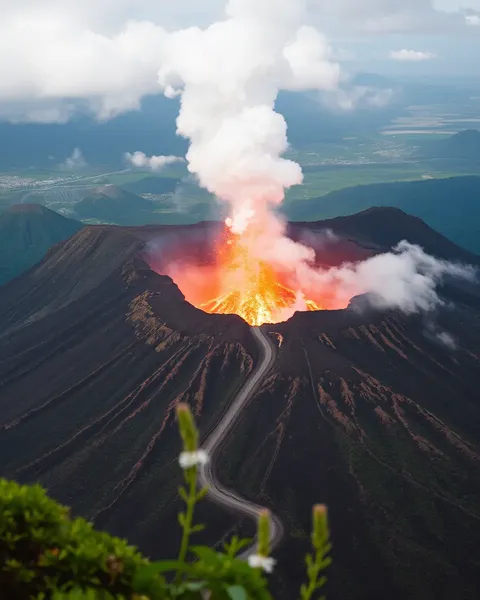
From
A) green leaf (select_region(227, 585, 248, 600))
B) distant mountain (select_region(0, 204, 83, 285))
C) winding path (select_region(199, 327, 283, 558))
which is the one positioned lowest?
distant mountain (select_region(0, 204, 83, 285))

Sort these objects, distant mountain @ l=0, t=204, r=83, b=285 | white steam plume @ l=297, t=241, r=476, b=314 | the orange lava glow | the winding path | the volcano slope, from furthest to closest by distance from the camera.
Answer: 1. distant mountain @ l=0, t=204, r=83, b=285
2. the orange lava glow
3. white steam plume @ l=297, t=241, r=476, b=314
4. the winding path
5. the volcano slope

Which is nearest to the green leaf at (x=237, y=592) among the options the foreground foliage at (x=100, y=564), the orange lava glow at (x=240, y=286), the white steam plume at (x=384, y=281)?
the foreground foliage at (x=100, y=564)

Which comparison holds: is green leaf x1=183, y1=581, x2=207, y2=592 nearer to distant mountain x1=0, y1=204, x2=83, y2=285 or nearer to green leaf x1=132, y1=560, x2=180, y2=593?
green leaf x1=132, y1=560, x2=180, y2=593

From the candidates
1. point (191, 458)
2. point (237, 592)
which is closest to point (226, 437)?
point (237, 592)

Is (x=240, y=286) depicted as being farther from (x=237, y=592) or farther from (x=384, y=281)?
(x=237, y=592)

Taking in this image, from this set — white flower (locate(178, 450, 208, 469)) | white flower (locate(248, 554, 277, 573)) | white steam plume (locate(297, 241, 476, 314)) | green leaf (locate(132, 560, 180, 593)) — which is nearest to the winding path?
white steam plume (locate(297, 241, 476, 314))

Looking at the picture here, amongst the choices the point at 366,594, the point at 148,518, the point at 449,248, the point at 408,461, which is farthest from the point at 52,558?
the point at 449,248
